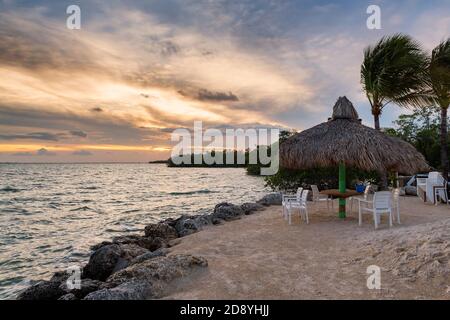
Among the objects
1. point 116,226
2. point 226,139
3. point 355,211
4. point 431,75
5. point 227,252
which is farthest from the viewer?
point 226,139

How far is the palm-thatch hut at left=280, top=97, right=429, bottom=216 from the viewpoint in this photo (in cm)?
820

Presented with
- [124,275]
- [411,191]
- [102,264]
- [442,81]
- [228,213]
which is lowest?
[102,264]

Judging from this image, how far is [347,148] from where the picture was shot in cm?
825

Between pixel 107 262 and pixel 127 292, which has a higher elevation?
pixel 127 292

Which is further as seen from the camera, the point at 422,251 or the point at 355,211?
the point at 355,211

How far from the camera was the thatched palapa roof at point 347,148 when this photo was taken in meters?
8.20

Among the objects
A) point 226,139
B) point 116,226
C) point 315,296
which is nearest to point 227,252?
point 315,296

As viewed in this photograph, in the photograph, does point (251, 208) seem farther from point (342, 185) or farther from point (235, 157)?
point (235, 157)

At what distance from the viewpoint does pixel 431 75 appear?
14.2 metres

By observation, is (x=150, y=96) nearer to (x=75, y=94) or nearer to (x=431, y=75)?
(x=75, y=94)

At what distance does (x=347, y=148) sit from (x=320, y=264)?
4402mm

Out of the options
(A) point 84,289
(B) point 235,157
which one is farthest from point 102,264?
(B) point 235,157

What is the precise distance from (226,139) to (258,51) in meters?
7.52

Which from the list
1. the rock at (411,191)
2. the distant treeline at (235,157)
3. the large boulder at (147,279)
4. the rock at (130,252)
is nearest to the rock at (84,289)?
the large boulder at (147,279)
